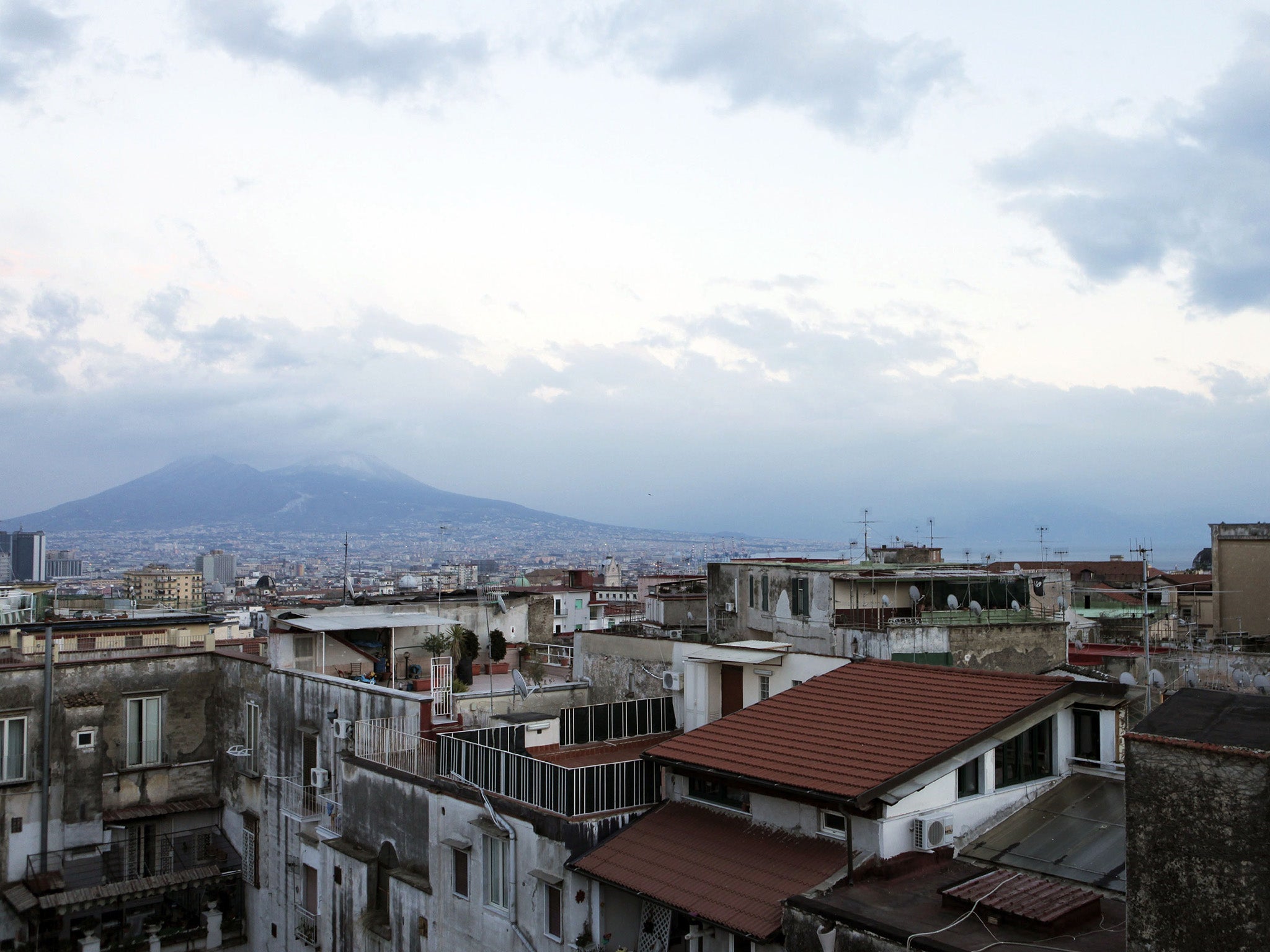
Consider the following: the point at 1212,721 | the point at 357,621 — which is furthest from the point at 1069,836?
the point at 357,621

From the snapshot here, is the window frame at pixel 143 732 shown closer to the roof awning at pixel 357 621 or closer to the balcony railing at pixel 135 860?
the balcony railing at pixel 135 860

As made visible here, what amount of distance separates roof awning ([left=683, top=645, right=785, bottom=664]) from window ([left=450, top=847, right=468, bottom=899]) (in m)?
5.79

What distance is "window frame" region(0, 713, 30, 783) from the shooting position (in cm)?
2458

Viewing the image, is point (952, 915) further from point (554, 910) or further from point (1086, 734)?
point (554, 910)

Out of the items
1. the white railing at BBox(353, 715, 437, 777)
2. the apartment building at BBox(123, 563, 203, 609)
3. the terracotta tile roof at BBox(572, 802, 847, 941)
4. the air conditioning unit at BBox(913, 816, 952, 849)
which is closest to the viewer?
the terracotta tile roof at BBox(572, 802, 847, 941)

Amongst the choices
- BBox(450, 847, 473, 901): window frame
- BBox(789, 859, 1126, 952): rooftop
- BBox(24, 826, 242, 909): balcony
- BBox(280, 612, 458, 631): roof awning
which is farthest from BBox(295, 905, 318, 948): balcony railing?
BBox(789, 859, 1126, 952): rooftop

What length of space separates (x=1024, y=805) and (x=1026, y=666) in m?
8.75

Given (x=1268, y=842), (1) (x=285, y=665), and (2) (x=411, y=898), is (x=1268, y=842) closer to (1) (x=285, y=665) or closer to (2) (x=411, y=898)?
(2) (x=411, y=898)

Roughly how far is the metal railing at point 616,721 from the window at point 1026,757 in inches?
329

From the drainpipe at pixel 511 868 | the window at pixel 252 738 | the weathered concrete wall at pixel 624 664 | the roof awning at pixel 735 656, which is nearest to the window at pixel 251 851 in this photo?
the window at pixel 252 738

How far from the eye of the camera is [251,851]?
2572 cm

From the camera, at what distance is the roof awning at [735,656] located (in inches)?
757

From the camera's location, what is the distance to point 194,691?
90.0ft

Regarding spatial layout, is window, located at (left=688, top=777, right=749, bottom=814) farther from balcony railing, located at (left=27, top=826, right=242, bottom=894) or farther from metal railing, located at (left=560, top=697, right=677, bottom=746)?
balcony railing, located at (left=27, top=826, right=242, bottom=894)
